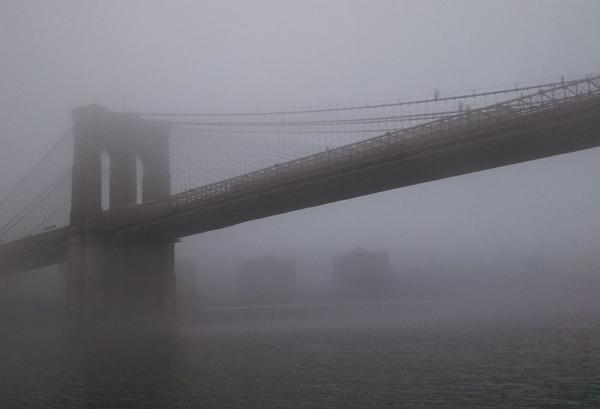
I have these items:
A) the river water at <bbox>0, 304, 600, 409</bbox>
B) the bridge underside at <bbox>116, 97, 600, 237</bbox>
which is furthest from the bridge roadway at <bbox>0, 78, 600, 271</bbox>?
the river water at <bbox>0, 304, 600, 409</bbox>

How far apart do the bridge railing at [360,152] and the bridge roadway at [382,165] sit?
4cm

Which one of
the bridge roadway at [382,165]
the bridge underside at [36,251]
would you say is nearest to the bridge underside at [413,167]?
the bridge roadway at [382,165]

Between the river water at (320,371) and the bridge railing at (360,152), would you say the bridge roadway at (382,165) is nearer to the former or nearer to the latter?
the bridge railing at (360,152)

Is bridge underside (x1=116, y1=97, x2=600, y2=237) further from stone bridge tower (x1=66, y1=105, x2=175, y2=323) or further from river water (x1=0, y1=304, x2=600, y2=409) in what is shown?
river water (x1=0, y1=304, x2=600, y2=409)

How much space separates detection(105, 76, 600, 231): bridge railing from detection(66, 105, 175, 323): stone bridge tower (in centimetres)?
188

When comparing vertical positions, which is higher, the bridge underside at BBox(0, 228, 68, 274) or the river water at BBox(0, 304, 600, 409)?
the bridge underside at BBox(0, 228, 68, 274)

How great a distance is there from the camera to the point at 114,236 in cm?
4491

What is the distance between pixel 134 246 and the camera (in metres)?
46.1

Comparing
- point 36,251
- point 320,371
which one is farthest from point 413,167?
point 36,251

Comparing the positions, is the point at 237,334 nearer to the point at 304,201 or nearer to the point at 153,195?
the point at 304,201

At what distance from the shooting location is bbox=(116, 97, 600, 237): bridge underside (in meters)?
27.1

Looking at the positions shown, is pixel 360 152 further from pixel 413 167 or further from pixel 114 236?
pixel 114 236

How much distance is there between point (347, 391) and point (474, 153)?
59.0 feet

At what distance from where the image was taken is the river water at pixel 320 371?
561 inches
